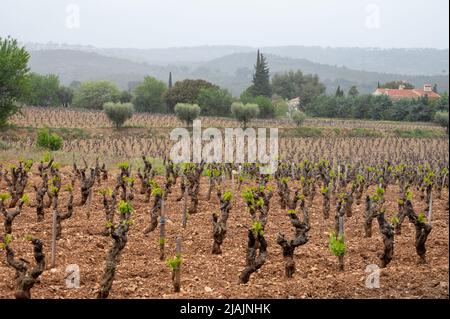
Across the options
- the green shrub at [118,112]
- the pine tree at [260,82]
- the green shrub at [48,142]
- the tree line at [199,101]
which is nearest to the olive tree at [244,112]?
the tree line at [199,101]

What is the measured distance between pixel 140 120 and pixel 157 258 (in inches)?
1940

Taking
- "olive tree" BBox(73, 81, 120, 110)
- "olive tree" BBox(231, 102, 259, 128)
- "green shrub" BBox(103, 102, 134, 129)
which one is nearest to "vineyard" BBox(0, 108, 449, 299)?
"green shrub" BBox(103, 102, 134, 129)

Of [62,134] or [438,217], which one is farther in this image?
[62,134]

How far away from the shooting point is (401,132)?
53.7m

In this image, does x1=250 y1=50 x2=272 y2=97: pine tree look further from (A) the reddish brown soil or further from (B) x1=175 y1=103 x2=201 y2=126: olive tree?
(A) the reddish brown soil

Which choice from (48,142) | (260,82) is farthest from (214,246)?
(260,82)

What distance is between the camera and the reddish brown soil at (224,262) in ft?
26.9

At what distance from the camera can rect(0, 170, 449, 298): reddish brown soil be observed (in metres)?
8.21

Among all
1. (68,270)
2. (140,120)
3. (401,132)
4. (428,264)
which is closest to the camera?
(68,270)

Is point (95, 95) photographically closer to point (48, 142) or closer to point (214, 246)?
point (48, 142)

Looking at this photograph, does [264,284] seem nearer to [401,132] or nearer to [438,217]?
[438,217]

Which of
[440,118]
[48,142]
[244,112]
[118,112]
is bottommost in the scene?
[440,118]

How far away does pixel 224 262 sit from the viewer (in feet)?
35.1

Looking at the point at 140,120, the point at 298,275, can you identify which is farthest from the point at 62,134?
the point at 298,275
